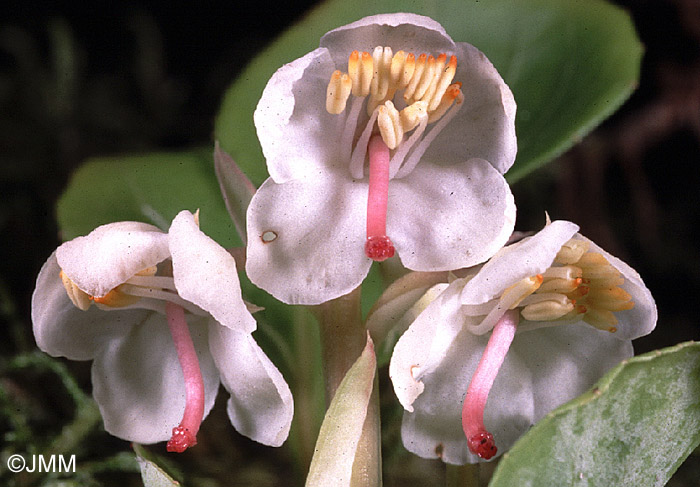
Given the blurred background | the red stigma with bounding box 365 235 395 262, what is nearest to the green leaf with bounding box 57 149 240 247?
the blurred background

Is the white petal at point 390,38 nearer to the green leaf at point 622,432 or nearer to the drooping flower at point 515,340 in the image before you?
the drooping flower at point 515,340

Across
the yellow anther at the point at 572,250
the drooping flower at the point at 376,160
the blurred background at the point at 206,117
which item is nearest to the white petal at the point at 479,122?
the drooping flower at the point at 376,160

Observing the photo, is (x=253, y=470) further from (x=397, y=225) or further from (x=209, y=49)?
(x=209, y=49)

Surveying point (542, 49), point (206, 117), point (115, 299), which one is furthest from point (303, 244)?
point (206, 117)

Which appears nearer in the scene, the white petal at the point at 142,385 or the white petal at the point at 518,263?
the white petal at the point at 518,263

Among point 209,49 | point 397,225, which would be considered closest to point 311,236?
point 397,225

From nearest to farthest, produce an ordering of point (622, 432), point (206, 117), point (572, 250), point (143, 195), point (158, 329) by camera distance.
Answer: point (622, 432)
point (572, 250)
point (158, 329)
point (143, 195)
point (206, 117)

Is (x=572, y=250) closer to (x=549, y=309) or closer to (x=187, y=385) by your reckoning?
(x=549, y=309)
